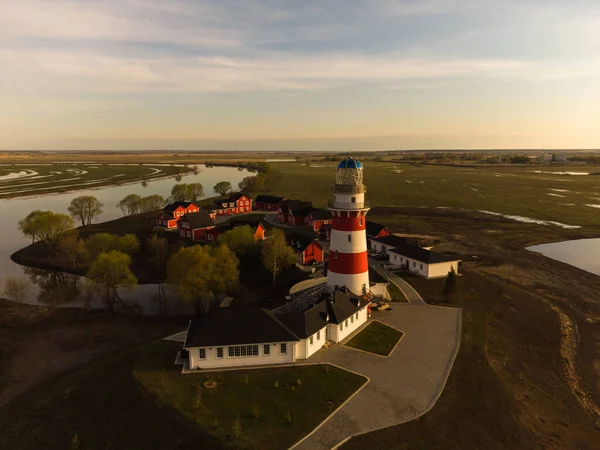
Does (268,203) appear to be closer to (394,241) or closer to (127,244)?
(127,244)

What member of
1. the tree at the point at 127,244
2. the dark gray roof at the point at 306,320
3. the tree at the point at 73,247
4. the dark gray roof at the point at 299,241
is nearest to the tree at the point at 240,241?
the dark gray roof at the point at 299,241

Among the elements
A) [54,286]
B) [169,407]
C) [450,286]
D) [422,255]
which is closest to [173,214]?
[54,286]

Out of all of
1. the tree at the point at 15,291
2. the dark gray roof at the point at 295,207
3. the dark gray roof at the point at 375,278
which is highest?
the dark gray roof at the point at 295,207

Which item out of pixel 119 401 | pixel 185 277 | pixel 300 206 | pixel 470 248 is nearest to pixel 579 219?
pixel 470 248

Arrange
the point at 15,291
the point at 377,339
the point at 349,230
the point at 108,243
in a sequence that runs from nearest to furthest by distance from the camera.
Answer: the point at 377,339 → the point at 349,230 → the point at 15,291 → the point at 108,243

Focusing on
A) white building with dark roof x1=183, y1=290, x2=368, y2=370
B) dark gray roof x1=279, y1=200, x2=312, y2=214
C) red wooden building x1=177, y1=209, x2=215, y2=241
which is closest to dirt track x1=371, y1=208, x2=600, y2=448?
white building with dark roof x1=183, y1=290, x2=368, y2=370

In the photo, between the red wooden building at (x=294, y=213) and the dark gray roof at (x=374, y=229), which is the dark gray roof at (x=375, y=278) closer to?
the dark gray roof at (x=374, y=229)

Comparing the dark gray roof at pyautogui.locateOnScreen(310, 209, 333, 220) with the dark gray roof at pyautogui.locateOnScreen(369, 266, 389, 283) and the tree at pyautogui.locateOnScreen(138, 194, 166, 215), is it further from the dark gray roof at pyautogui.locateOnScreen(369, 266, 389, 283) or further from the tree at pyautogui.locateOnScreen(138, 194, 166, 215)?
the tree at pyautogui.locateOnScreen(138, 194, 166, 215)
